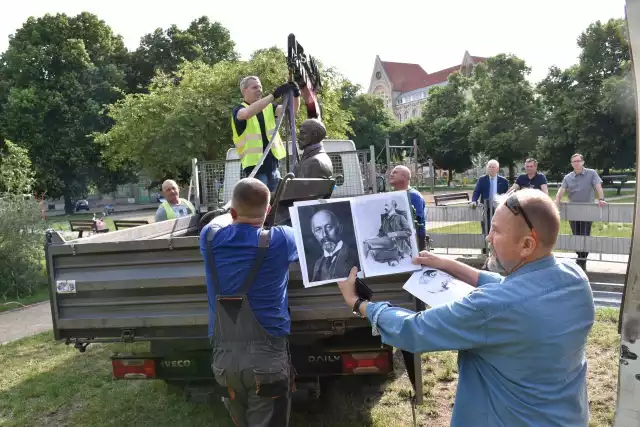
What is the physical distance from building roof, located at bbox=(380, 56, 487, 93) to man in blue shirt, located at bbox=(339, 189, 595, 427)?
104201mm

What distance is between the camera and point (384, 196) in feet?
8.14

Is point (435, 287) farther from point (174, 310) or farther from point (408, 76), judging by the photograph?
point (408, 76)

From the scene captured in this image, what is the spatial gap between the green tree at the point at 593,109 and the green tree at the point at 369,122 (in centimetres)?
2277

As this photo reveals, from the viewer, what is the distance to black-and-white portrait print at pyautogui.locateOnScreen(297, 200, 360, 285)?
2.38 meters

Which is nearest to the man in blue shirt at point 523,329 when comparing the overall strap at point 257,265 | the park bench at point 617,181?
the overall strap at point 257,265

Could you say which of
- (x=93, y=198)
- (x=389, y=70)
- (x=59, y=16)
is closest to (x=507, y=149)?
(x=59, y=16)

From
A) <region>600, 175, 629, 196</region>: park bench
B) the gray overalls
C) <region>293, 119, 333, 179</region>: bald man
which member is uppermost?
<region>293, 119, 333, 179</region>: bald man

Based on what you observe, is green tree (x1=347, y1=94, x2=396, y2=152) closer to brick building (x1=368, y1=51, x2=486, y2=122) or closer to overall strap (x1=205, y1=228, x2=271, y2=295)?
brick building (x1=368, y1=51, x2=486, y2=122)

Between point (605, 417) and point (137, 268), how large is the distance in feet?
12.1

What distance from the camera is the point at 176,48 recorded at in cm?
4078

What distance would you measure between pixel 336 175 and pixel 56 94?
128 feet

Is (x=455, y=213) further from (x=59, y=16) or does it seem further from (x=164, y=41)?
(x=59, y=16)

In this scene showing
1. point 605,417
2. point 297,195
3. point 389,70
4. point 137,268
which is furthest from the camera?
point 389,70

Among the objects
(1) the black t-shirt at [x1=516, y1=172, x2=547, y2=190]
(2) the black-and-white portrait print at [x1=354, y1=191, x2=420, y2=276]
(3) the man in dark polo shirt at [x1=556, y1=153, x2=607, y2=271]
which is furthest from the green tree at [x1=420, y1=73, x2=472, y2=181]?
(2) the black-and-white portrait print at [x1=354, y1=191, x2=420, y2=276]
